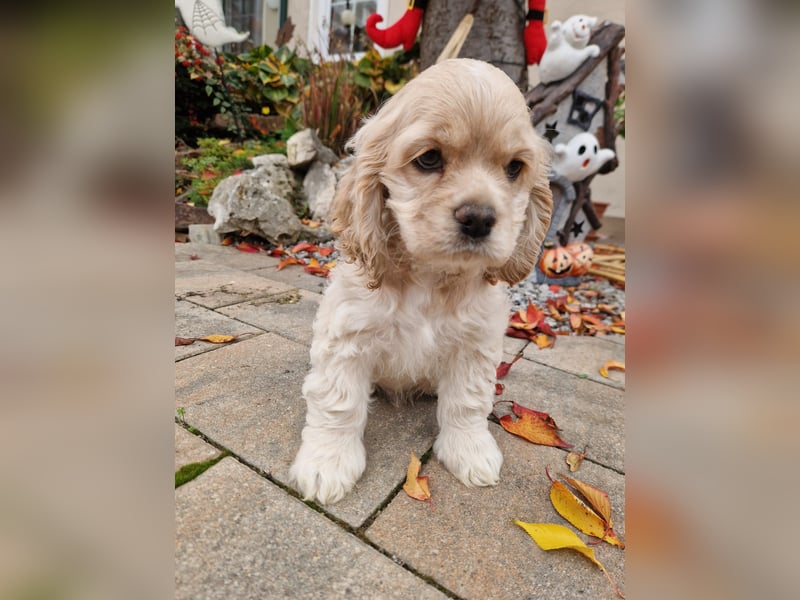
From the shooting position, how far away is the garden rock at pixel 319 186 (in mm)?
5965

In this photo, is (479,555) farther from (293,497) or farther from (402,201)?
(402,201)

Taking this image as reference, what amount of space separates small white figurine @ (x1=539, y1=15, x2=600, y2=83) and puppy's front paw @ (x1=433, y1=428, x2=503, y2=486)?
13.9 ft

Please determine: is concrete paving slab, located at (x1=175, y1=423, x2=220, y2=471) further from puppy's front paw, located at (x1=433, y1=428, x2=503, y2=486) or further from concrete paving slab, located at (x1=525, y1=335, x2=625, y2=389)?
concrete paving slab, located at (x1=525, y1=335, x2=625, y2=389)

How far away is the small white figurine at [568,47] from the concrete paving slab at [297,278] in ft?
10.8

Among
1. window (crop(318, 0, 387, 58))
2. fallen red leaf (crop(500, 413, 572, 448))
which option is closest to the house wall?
window (crop(318, 0, 387, 58))

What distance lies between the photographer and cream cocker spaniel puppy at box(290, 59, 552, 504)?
5.17 ft

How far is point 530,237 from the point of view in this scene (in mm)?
2016

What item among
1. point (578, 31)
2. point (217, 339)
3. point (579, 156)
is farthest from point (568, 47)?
point (217, 339)

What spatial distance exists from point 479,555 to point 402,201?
1273 mm

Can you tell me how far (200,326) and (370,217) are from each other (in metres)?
1.73

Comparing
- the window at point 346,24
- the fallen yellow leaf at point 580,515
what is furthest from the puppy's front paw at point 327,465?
the window at point 346,24

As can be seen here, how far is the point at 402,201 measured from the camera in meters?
1.70

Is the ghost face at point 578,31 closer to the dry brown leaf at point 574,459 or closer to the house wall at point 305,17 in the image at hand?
the dry brown leaf at point 574,459
